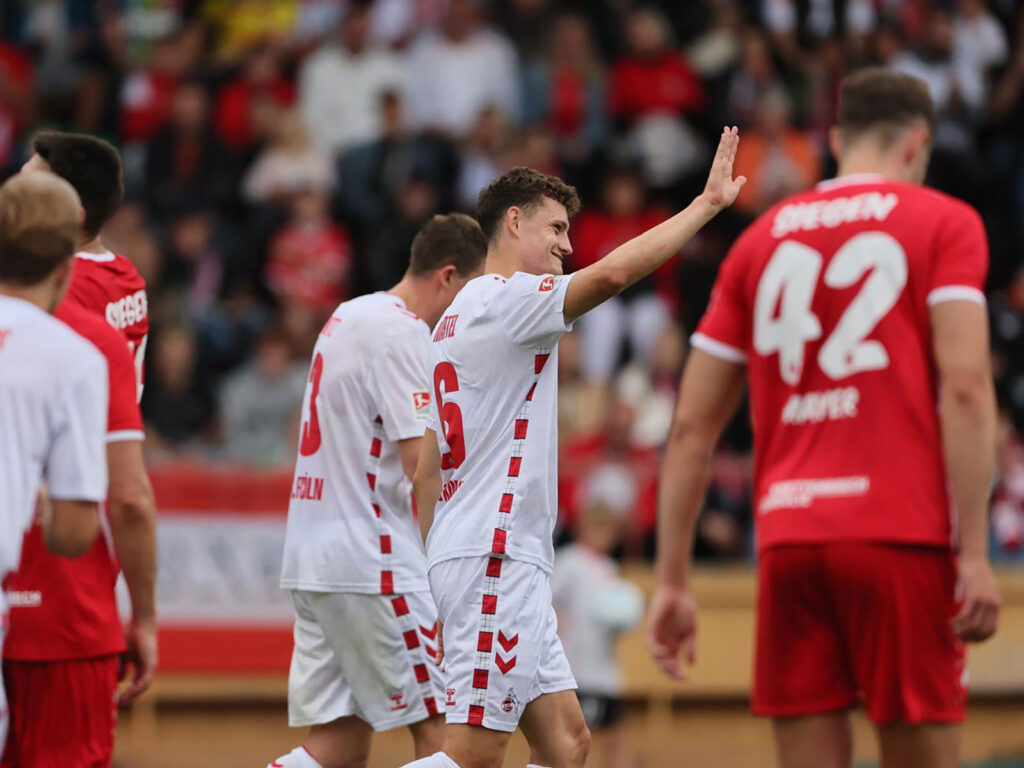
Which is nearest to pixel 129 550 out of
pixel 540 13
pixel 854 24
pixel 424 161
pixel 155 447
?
pixel 155 447

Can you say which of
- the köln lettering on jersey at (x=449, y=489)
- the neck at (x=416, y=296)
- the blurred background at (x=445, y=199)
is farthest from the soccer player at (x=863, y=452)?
the blurred background at (x=445, y=199)

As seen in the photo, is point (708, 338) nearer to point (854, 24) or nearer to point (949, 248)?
point (949, 248)

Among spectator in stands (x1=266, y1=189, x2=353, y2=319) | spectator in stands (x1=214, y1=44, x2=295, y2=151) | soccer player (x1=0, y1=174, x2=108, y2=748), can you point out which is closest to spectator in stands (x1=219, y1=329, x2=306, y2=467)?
spectator in stands (x1=266, y1=189, x2=353, y2=319)

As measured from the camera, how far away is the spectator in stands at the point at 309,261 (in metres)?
15.3

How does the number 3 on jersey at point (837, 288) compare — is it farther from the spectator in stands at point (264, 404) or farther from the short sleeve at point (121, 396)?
the spectator in stands at point (264, 404)

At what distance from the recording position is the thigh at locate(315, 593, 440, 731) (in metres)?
7.16

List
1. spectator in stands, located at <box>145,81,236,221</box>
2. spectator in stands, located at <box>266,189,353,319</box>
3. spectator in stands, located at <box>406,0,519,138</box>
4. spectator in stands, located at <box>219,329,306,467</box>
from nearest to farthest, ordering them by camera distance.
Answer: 1. spectator in stands, located at <box>219,329,306,467</box>
2. spectator in stands, located at <box>266,189,353,319</box>
3. spectator in stands, located at <box>145,81,236,221</box>
4. spectator in stands, located at <box>406,0,519,138</box>

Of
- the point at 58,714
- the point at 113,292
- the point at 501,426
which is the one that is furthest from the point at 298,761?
the point at 113,292

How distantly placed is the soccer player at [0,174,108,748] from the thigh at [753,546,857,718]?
203 cm

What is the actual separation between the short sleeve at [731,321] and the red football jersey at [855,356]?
7 centimetres

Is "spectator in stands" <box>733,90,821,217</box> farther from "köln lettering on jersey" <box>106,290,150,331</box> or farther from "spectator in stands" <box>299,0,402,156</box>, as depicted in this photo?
"köln lettering on jersey" <box>106,290,150,331</box>

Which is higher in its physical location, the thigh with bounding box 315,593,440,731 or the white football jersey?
the white football jersey

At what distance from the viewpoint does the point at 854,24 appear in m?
18.5

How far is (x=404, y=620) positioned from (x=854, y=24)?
1299 centimetres
